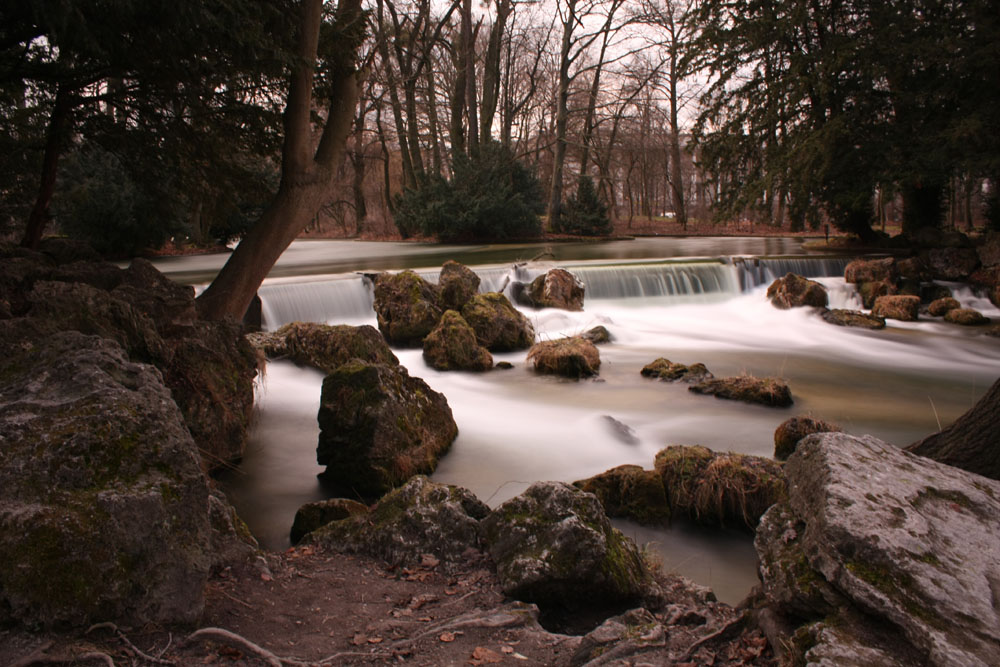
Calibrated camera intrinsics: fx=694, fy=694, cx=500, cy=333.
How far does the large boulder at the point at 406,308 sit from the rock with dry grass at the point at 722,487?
6864 mm

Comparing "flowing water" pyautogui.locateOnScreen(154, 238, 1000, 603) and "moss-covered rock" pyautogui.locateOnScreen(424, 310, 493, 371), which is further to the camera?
"moss-covered rock" pyautogui.locateOnScreen(424, 310, 493, 371)

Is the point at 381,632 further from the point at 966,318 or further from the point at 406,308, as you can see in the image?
the point at 966,318

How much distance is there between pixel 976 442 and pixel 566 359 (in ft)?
20.1

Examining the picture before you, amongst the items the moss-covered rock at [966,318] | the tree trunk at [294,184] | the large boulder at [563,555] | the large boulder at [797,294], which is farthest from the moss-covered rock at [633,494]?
the moss-covered rock at [966,318]

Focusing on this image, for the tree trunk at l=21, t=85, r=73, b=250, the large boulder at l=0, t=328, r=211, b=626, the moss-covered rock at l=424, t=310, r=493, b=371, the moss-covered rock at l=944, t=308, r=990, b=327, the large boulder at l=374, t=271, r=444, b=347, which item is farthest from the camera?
the moss-covered rock at l=944, t=308, r=990, b=327

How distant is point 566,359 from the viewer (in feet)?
34.8

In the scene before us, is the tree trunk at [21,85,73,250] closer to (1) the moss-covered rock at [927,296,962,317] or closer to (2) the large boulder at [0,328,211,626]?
(2) the large boulder at [0,328,211,626]

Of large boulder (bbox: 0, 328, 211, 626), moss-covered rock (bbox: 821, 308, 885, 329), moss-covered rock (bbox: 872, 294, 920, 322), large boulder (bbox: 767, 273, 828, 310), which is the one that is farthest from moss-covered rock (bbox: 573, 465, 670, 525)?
large boulder (bbox: 767, 273, 828, 310)

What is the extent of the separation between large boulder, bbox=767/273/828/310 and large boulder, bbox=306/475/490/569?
1363 cm

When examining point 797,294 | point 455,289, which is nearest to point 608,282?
point 797,294

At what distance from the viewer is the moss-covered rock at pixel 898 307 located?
15.2 metres

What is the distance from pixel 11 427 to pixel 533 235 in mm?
28970

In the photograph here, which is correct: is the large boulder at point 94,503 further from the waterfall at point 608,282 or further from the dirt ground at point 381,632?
the waterfall at point 608,282

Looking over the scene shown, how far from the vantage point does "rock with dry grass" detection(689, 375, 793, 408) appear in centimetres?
898
